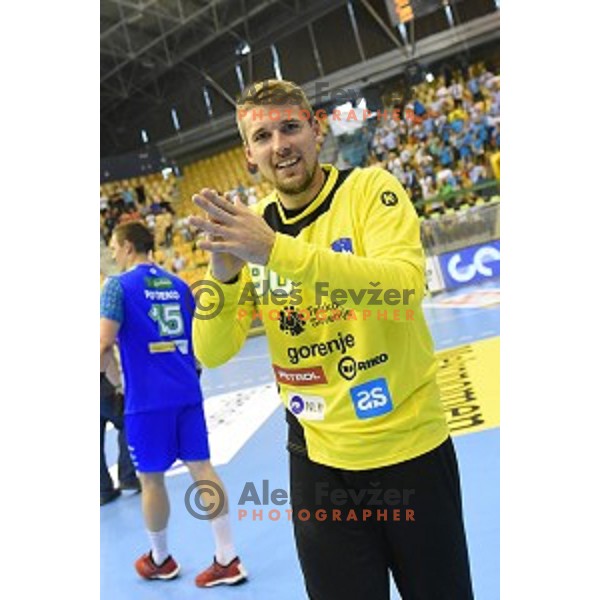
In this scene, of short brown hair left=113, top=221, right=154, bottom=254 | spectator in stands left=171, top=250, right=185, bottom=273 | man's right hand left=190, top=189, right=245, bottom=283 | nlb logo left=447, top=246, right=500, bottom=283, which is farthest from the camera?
spectator in stands left=171, top=250, right=185, bottom=273

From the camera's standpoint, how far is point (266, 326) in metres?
1.74

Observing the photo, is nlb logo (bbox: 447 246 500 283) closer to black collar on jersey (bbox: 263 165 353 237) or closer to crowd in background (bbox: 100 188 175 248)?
crowd in background (bbox: 100 188 175 248)

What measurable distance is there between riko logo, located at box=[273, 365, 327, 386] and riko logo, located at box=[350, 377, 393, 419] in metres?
0.09

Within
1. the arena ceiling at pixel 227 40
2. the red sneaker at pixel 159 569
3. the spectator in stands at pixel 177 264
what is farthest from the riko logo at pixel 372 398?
the arena ceiling at pixel 227 40

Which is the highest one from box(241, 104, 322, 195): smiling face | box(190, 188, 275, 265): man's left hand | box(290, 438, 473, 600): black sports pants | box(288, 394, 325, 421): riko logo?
box(241, 104, 322, 195): smiling face

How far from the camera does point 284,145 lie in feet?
5.32

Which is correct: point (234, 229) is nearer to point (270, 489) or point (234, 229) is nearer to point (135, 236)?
point (135, 236)

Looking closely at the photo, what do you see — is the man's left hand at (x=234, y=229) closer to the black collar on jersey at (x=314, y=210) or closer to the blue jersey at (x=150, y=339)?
the black collar on jersey at (x=314, y=210)

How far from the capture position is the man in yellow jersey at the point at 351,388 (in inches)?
63.2

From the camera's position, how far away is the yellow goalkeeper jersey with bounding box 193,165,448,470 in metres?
1.58

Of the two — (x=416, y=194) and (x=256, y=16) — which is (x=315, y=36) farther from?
(x=416, y=194)

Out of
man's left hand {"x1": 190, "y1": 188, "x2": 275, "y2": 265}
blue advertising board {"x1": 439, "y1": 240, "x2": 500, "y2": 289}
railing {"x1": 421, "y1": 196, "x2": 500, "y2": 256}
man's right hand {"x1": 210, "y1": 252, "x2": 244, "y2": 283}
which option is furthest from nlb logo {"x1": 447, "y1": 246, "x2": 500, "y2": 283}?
man's left hand {"x1": 190, "y1": 188, "x2": 275, "y2": 265}

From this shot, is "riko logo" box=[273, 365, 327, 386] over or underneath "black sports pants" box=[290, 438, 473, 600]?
over
